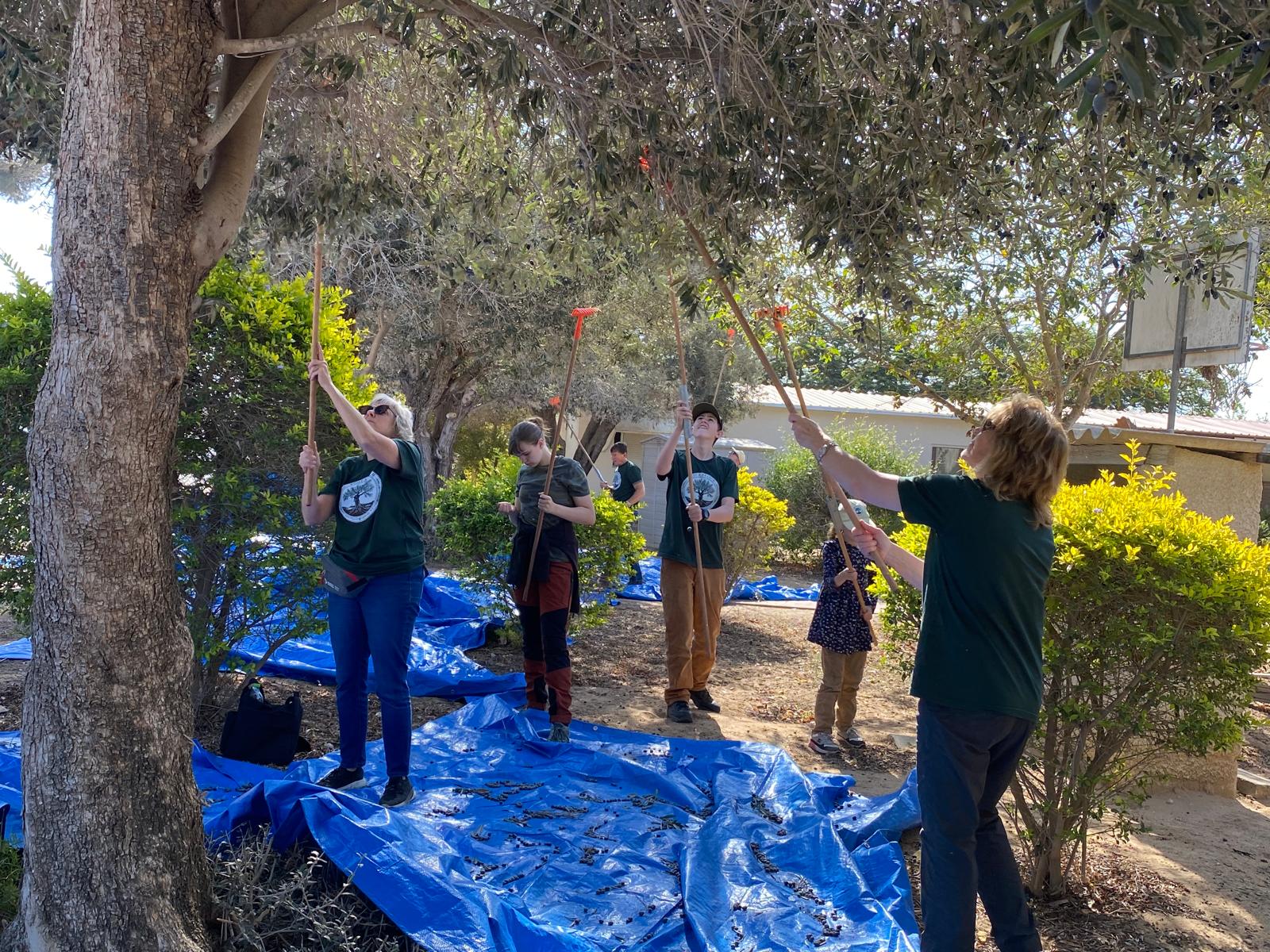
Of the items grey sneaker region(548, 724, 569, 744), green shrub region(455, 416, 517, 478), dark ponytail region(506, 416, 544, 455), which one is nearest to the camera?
grey sneaker region(548, 724, 569, 744)

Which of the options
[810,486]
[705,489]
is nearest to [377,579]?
[705,489]

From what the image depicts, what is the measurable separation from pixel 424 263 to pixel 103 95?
24.4 ft

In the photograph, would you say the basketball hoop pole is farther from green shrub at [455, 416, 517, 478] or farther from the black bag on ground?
green shrub at [455, 416, 517, 478]

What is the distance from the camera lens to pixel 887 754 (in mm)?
5695

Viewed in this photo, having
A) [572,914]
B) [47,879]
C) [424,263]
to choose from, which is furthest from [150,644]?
[424,263]

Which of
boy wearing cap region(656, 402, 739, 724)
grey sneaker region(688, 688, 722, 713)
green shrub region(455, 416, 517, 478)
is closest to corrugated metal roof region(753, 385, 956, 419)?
green shrub region(455, 416, 517, 478)

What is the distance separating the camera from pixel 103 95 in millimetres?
2703

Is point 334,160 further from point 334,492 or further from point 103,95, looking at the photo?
point 103,95

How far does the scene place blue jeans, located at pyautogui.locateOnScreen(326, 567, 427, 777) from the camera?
4.09 metres

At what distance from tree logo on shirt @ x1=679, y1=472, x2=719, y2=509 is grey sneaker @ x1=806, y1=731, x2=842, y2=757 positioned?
5.15 ft

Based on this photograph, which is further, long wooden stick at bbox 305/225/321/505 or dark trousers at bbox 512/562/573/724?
dark trousers at bbox 512/562/573/724

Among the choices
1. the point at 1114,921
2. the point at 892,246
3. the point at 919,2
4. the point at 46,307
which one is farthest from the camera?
the point at 46,307

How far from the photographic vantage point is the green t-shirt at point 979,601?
9.05 feet

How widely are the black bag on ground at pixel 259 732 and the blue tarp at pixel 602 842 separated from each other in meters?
0.24
